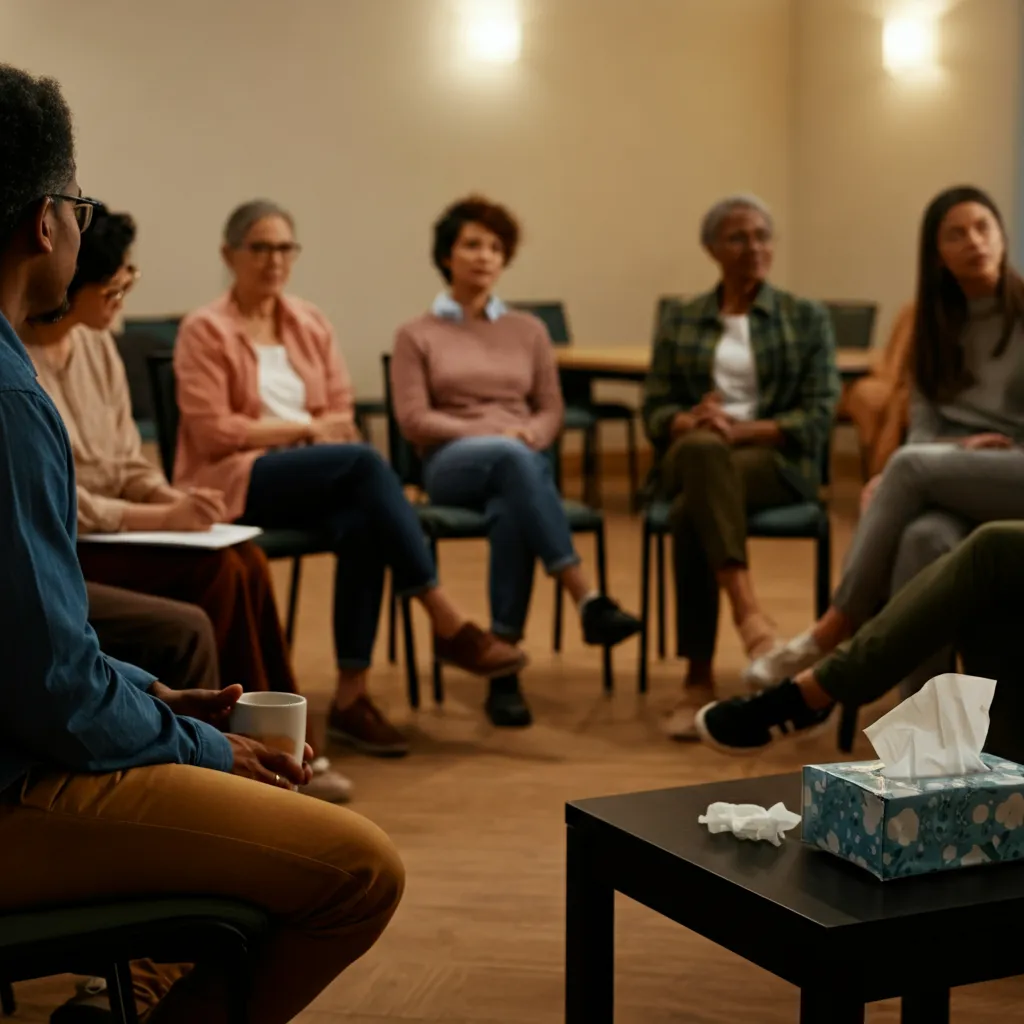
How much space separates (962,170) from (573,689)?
444cm

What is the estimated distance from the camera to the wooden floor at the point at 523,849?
87.1 inches

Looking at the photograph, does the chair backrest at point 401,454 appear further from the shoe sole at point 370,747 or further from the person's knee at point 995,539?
the person's knee at point 995,539

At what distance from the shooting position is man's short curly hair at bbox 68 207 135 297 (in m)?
2.68

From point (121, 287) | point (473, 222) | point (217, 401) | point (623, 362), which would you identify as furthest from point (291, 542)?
point (623, 362)

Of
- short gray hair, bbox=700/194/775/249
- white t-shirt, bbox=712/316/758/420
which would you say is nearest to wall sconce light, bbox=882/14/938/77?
short gray hair, bbox=700/194/775/249

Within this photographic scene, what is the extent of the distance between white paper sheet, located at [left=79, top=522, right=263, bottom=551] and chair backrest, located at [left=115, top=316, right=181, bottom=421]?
278 centimetres

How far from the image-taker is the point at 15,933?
53.9 inches

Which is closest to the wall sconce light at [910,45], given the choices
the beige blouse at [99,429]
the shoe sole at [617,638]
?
the shoe sole at [617,638]

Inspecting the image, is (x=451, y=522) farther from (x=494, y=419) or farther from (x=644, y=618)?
(x=644, y=618)

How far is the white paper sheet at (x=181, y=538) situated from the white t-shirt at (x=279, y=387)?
27.1 inches

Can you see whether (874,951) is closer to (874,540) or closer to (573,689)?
(874,540)

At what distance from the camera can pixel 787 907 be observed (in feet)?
4.91

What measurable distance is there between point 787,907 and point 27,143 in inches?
37.6

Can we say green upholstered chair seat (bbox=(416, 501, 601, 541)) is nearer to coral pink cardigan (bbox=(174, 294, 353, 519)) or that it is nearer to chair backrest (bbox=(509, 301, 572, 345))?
coral pink cardigan (bbox=(174, 294, 353, 519))
